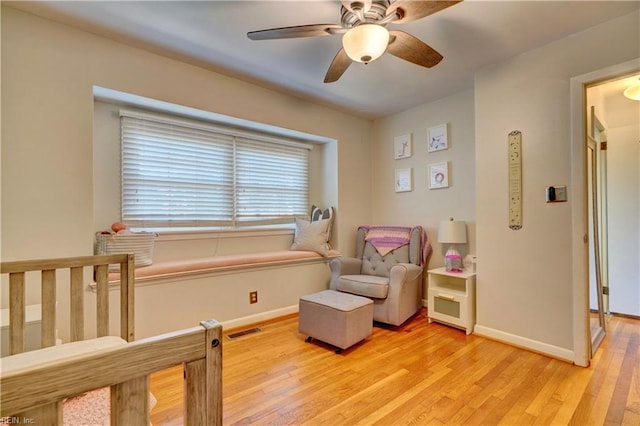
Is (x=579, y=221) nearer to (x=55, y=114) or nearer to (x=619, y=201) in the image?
(x=619, y=201)

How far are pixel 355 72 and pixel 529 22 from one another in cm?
130

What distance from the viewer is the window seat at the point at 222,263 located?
2395 mm

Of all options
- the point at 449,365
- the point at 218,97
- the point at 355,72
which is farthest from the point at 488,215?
the point at 218,97

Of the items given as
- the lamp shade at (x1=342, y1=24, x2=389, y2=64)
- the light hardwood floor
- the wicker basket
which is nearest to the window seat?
the wicker basket

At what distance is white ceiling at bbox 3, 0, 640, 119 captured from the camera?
1.85 meters

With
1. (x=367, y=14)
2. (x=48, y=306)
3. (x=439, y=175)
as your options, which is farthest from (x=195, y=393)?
(x=439, y=175)

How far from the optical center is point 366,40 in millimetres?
1562

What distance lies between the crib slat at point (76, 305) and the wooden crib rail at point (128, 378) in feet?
4.03

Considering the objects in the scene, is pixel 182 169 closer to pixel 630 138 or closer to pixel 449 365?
pixel 449 365

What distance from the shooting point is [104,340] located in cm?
138

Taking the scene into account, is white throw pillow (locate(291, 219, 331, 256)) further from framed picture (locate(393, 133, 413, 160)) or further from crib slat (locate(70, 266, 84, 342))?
crib slat (locate(70, 266, 84, 342))

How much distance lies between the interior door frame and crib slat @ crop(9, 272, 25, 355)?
132 inches

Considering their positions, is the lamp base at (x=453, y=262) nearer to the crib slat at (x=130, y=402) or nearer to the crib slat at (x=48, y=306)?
the crib slat at (x=130, y=402)

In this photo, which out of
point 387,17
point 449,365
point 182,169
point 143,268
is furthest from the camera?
point 182,169
